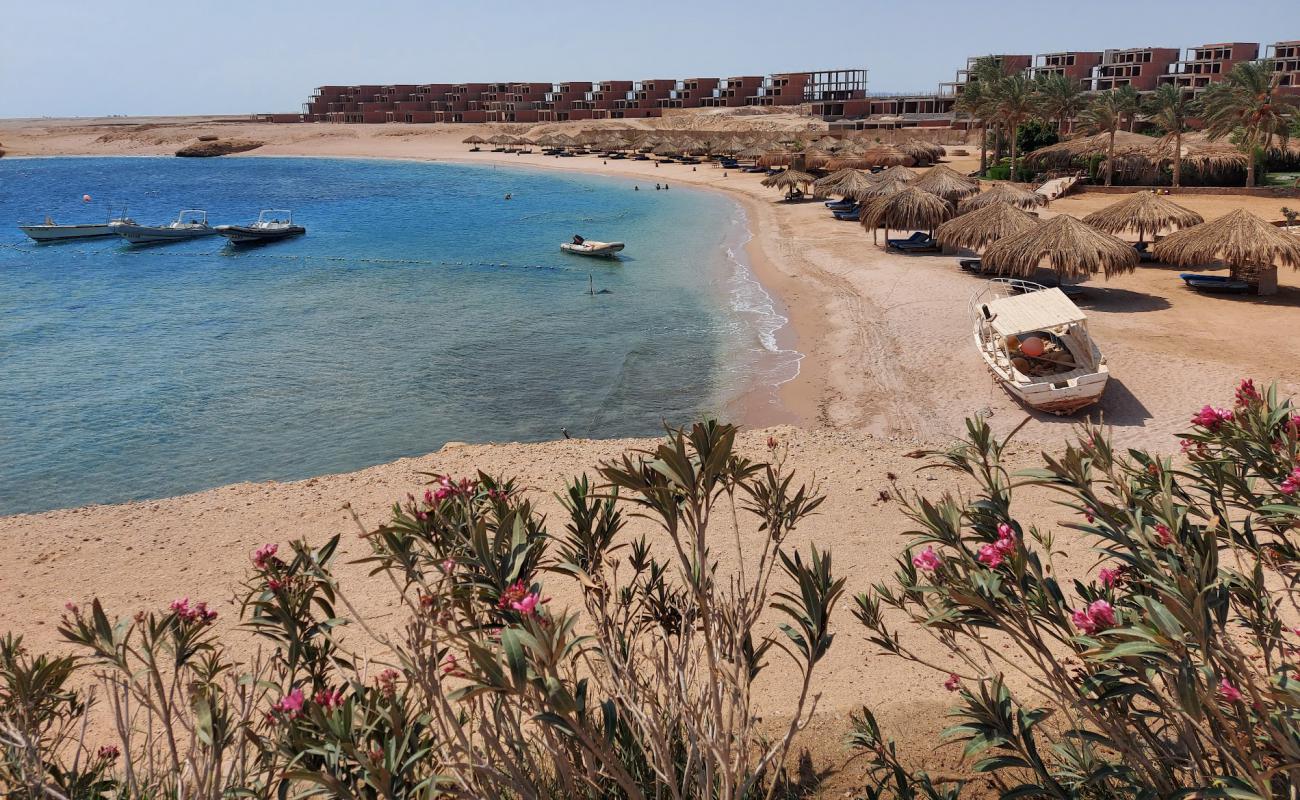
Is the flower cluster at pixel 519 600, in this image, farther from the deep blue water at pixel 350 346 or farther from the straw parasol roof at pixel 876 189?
the straw parasol roof at pixel 876 189

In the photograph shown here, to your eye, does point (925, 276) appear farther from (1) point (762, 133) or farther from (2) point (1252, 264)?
(1) point (762, 133)

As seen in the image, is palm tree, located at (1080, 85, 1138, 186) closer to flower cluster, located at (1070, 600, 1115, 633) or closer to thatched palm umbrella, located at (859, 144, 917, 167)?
thatched palm umbrella, located at (859, 144, 917, 167)

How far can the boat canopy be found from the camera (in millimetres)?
13539

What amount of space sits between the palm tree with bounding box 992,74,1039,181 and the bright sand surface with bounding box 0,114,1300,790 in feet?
53.9

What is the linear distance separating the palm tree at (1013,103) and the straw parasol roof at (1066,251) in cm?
2045

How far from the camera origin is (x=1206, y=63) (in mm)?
76062

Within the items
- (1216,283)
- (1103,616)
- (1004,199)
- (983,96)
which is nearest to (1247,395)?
(1103,616)

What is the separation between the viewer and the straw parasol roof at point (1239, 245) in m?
17.2

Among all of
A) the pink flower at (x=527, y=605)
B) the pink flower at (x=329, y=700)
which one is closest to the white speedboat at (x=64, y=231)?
the pink flower at (x=329, y=700)

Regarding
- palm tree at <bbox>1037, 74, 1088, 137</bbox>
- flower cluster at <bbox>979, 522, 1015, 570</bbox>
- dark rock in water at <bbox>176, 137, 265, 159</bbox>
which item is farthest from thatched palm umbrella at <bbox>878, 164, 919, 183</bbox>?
dark rock in water at <bbox>176, 137, 265, 159</bbox>

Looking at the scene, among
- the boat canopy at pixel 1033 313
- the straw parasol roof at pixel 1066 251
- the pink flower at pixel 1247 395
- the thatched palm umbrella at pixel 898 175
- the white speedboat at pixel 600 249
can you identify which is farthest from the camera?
the thatched palm umbrella at pixel 898 175

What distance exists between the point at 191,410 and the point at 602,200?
35497 millimetres

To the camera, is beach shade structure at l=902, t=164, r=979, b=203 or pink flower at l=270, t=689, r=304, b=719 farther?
beach shade structure at l=902, t=164, r=979, b=203

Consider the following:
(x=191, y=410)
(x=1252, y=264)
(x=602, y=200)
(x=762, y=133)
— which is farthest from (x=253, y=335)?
(x=762, y=133)
